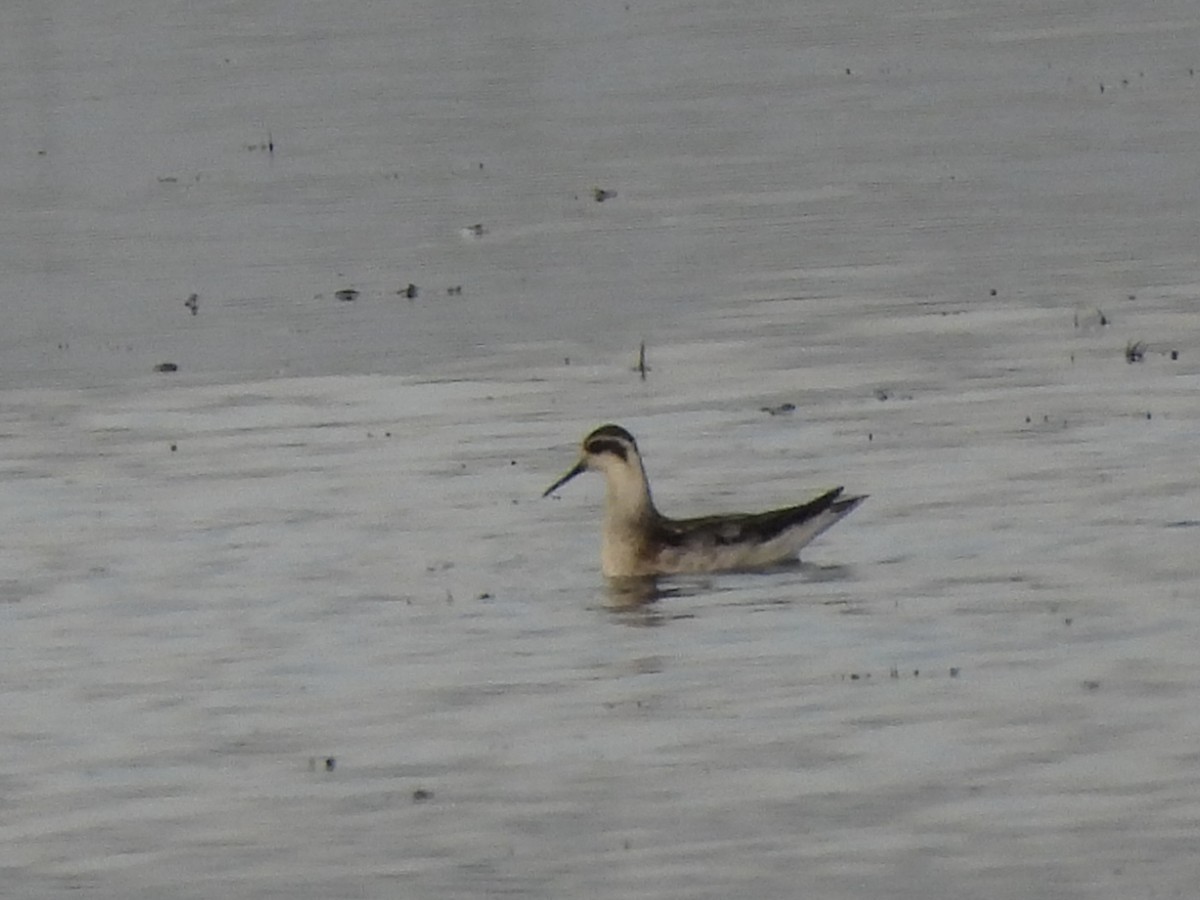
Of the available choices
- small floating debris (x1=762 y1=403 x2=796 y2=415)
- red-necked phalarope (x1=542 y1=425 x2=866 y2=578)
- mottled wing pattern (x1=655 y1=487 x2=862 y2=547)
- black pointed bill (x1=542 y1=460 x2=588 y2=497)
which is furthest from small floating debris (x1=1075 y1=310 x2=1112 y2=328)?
mottled wing pattern (x1=655 y1=487 x2=862 y2=547)

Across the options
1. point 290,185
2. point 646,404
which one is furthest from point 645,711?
point 290,185

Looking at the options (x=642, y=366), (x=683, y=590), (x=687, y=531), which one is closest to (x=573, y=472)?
(x=687, y=531)

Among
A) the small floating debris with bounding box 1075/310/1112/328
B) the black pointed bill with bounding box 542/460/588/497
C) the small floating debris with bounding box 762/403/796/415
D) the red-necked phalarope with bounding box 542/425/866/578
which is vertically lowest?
the red-necked phalarope with bounding box 542/425/866/578

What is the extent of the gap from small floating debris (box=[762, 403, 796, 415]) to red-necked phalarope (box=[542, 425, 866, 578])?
242cm

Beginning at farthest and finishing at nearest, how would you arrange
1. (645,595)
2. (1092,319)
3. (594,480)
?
(1092,319) < (594,480) < (645,595)

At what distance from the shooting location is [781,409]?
826 inches

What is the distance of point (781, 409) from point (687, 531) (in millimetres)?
3113

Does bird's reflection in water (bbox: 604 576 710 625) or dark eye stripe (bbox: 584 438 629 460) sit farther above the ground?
dark eye stripe (bbox: 584 438 629 460)

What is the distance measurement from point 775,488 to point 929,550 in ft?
6.95

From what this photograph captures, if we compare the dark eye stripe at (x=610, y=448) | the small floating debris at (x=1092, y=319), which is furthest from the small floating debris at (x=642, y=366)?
the dark eye stripe at (x=610, y=448)

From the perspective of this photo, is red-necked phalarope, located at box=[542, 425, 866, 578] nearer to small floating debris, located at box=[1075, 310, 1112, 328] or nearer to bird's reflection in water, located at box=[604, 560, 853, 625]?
bird's reflection in water, located at box=[604, 560, 853, 625]

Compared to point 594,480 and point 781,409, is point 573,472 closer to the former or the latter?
point 594,480

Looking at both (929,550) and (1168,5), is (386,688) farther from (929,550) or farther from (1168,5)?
(1168,5)

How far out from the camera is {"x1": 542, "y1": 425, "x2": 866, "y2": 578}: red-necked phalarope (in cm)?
1764
